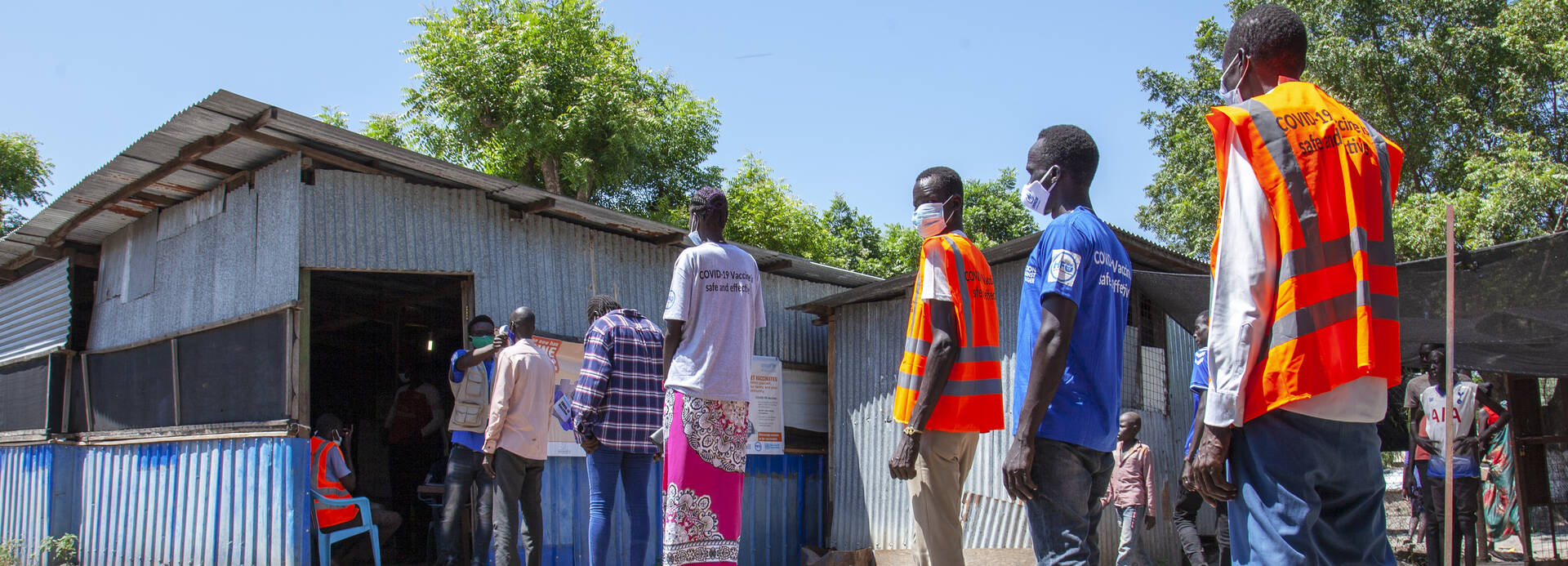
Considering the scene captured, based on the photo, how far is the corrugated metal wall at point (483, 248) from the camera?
24.8 feet

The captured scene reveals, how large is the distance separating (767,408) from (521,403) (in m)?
4.50

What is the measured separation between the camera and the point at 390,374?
12.1 meters

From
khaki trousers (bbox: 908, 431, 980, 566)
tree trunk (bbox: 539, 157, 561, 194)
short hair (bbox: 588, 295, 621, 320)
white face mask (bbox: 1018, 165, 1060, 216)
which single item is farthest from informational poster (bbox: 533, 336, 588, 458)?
tree trunk (bbox: 539, 157, 561, 194)

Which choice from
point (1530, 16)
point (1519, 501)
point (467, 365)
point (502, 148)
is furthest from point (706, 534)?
point (502, 148)

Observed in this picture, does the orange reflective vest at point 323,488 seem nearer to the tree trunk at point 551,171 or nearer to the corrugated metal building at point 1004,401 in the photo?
the corrugated metal building at point 1004,401

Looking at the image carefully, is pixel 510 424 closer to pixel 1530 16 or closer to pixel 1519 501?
pixel 1519 501

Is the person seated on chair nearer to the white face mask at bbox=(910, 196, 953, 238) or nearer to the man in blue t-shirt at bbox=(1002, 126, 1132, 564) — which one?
the white face mask at bbox=(910, 196, 953, 238)

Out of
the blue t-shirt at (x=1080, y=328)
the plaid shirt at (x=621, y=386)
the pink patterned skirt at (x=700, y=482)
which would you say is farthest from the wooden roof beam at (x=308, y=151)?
the blue t-shirt at (x=1080, y=328)

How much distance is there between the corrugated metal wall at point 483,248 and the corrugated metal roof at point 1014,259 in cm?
179

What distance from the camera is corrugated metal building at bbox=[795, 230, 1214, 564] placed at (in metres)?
9.12

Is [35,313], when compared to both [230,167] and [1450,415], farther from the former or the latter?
[1450,415]

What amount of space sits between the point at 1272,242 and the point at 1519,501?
7.94 metres

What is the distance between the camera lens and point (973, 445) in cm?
377

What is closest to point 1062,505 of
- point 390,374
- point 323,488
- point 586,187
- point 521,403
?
point 521,403
